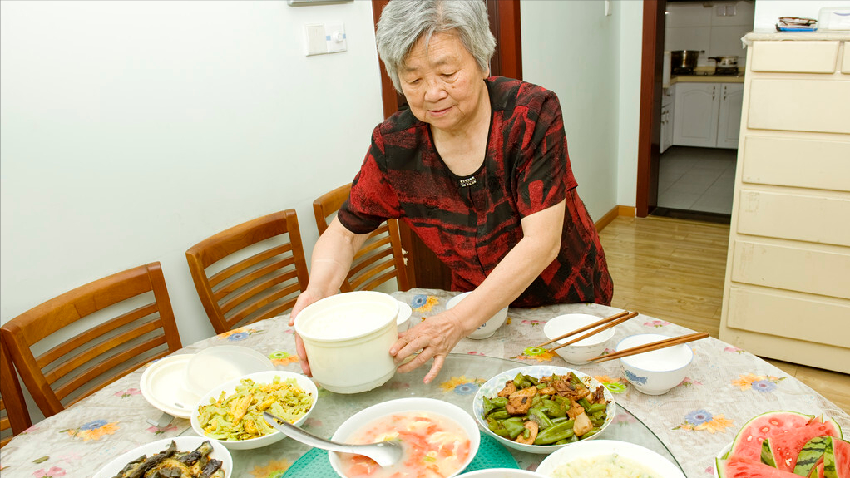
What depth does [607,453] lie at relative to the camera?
98 cm

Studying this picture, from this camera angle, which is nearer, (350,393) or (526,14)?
(350,393)

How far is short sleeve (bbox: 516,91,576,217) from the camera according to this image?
144 cm

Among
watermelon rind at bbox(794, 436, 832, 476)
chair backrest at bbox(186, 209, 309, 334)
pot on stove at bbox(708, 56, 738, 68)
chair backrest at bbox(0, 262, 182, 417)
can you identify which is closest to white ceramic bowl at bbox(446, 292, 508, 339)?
watermelon rind at bbox(794, 436, 832, 476)

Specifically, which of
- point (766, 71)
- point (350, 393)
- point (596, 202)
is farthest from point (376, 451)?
point (596, 202)

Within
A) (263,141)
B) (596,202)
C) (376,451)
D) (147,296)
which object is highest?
(263,141)

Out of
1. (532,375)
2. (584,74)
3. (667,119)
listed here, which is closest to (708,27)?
(667,119)

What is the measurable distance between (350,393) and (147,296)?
4.14 ft

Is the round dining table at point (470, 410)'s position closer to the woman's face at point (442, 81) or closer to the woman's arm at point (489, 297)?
the woman's arm at point (489, 297)

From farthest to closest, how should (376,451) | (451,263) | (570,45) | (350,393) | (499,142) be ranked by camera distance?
(570,45)
(451,263)
(499,142)
(350,393)
(376,451)

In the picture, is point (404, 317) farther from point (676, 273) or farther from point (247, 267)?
point (676, 273)

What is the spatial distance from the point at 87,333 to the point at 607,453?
5.20 feet

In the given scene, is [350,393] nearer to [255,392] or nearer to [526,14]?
[255,392]

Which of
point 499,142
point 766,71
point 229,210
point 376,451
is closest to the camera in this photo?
point 376,451

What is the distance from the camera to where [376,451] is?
989 millimetres
